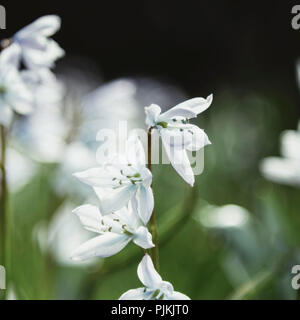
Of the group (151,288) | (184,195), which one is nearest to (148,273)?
(151,288)

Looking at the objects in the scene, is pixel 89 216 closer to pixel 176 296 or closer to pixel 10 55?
pixel 176 296

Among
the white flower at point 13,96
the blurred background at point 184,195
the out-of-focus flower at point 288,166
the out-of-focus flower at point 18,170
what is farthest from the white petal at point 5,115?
the out-of-focus flower at point 288,166

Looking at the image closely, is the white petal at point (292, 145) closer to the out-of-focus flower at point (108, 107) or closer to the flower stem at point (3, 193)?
the out-of-focus flower at point (108, 107)

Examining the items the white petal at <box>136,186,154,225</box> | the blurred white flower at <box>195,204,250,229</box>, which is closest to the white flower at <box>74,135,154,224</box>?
the white petal at <box>136,186,154,225</box>
